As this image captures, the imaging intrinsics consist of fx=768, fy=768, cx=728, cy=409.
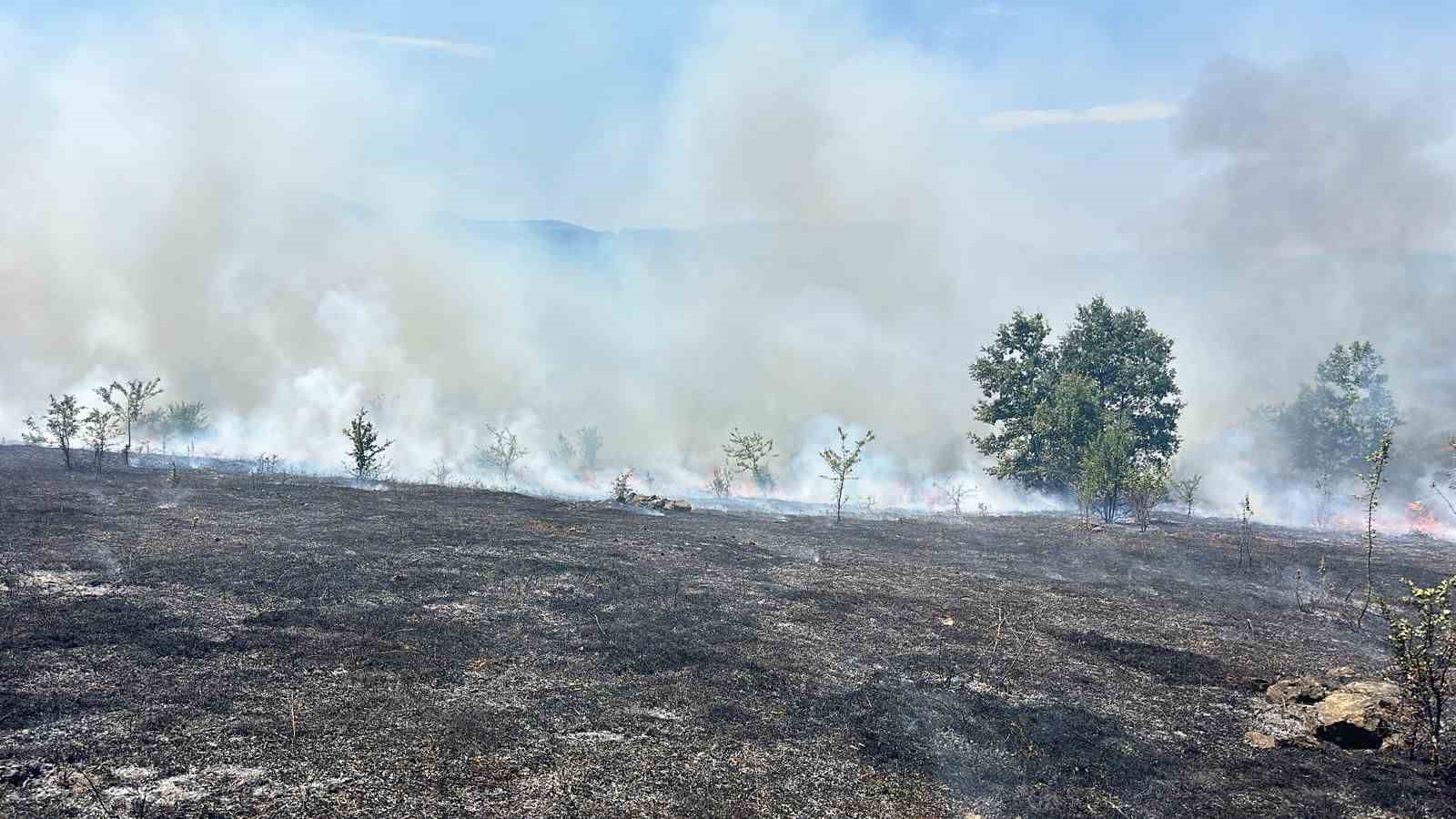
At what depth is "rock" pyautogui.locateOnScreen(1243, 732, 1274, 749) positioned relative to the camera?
38.4 ft

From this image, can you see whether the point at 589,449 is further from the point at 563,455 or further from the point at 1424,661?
the point at 1424,661

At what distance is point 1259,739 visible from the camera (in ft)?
38.9

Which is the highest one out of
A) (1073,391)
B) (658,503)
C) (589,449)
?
(1073,391)

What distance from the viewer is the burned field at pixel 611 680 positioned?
9.38 metres

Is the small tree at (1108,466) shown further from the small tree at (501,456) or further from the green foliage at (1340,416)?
the small tree at (501,456)

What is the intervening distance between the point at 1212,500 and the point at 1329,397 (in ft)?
37.5

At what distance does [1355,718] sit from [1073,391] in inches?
1401

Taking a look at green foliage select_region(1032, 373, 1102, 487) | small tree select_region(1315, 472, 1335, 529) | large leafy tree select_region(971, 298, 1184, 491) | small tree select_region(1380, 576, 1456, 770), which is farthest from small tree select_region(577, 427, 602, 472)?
small tree select_region(1380, 576, 1456, 770)

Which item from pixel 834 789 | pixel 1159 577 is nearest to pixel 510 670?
pixel 834 789

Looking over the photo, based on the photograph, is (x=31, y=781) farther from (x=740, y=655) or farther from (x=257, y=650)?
(x=740, y=655)

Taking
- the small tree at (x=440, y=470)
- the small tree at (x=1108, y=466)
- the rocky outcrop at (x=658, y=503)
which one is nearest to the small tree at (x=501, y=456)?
the small tree at (x=440, y=470)

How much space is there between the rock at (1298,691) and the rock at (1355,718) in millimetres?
486

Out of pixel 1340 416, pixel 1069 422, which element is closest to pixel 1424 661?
pixel 1069 422

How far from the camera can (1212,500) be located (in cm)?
5872
